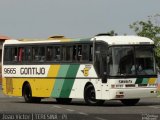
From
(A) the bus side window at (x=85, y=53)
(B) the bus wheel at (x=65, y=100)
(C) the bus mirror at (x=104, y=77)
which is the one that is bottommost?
(B) the bus wheel at (x=65, y=100)

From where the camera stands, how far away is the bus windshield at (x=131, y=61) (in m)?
29.1

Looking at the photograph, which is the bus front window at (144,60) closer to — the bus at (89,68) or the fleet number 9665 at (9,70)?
the bus at (89,68)

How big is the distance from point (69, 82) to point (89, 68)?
1852 mm

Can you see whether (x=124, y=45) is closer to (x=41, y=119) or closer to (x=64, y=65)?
(x=64, y=65)

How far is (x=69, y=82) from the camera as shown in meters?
31.5

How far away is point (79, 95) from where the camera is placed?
31.0 m

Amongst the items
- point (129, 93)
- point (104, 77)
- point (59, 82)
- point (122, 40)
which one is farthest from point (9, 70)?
point (129, 93)

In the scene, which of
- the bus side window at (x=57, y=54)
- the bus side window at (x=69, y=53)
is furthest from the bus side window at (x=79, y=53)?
the bus side window at (x=57, y=54)

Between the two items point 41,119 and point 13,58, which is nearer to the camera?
point 41,119

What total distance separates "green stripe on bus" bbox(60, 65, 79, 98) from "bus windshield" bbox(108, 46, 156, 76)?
2243 mm

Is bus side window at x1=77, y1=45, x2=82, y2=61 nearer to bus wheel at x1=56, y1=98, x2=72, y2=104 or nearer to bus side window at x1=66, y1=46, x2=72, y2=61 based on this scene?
bus side window at x1=66, y1=46, x2=72, y2=61

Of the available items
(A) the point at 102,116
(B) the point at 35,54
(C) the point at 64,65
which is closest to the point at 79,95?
(C) the point at 64,65

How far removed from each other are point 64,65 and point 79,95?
158cm

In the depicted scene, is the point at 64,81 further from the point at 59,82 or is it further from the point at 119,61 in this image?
the point at 119,61
